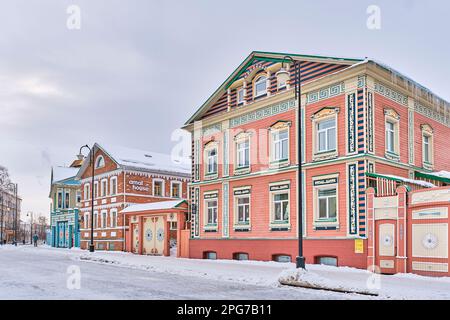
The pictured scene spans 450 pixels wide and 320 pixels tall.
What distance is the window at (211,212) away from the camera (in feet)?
98.7

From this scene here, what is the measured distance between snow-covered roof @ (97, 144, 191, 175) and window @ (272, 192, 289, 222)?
18.0 meters

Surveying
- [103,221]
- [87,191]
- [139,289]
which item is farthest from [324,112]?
[87,191]

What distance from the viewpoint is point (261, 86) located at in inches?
1087

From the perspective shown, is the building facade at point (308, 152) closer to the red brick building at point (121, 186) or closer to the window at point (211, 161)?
the window at point (211, 161)

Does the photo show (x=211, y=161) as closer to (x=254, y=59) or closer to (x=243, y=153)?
(x=243, y=153)

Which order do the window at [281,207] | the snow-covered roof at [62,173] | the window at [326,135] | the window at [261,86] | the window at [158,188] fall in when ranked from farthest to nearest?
the snow-covered roof at [62,173] → the window at [158,188] → the window at [261,86] → the window at [281,207] → the window at [326,135]

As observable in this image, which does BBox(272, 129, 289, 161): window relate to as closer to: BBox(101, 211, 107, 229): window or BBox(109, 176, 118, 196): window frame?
BBox(109, 176, 118, 196): window frame

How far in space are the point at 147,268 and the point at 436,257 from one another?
39.3ft

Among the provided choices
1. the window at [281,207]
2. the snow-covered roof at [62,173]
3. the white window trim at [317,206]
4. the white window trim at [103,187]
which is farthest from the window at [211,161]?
the snow-covered roof at [62,173]

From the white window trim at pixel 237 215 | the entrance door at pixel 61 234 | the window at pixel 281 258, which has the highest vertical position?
the white window trim at pixel 237 215

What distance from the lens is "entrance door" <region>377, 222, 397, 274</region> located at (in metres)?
19.3

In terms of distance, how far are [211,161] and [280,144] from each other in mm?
6080
